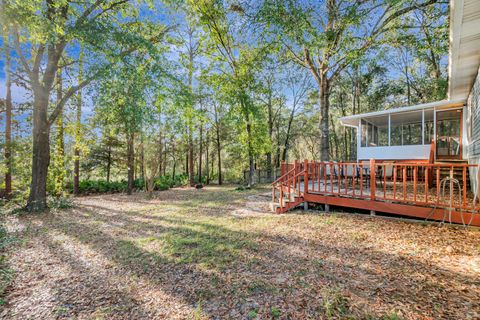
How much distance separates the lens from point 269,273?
2.89 metres

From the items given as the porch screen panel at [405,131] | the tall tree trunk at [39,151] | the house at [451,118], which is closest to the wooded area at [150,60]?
the tall tree trunk at [39,151]

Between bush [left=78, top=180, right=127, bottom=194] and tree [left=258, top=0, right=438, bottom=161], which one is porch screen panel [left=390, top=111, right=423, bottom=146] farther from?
bush [left=78, top=180, right=127, bottom=194]

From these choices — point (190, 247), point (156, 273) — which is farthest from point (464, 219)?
point (156, 273)

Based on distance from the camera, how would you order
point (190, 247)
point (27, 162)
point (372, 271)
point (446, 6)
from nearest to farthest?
point (372, 271) → point (190, 247) → point (446, 6) → point (27, 162)

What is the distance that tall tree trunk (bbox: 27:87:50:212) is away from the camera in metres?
7.25

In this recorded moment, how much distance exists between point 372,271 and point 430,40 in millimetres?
10250

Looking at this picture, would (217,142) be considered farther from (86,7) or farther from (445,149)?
(445,149)

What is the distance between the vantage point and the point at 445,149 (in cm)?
1098

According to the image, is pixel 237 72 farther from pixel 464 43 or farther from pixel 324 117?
pixel 464 43

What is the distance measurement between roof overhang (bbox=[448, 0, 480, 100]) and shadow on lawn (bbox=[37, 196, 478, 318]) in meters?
4.12

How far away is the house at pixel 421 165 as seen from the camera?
Answer: 4.00 metres

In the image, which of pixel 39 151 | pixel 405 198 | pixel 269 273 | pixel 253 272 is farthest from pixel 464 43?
pixel 39 151

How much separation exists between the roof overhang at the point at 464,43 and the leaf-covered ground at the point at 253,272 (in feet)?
12.4

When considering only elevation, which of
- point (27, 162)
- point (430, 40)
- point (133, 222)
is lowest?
point (133, 222)
